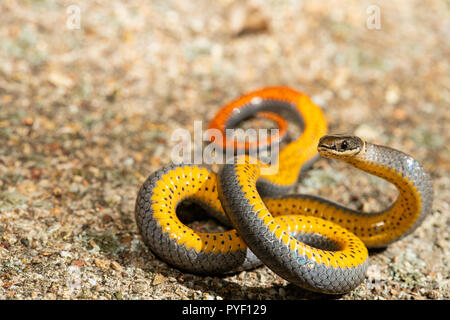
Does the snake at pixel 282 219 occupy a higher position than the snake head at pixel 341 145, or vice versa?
the snake head at pixel 341 145

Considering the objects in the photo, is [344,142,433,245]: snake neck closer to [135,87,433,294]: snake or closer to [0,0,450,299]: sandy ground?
[135,87,433,294]: snake

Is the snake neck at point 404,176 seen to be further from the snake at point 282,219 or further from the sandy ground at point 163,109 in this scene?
the sandy ground at point 163,109

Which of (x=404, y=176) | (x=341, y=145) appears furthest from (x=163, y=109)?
(x=404, y=176)

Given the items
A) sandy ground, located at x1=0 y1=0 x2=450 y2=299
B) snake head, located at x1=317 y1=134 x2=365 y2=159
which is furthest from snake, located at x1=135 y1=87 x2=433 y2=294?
sandy ground, located at x1=0 y1=0 x2=450 y2=299

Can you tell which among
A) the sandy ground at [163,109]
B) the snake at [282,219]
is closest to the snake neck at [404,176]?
the snake at [282,219]

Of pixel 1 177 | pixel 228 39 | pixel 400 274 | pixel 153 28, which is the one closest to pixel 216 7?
pixel 228 39
